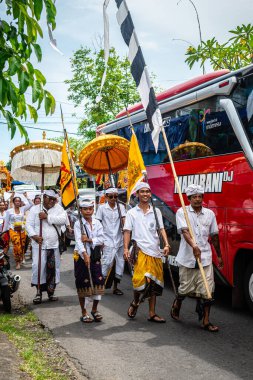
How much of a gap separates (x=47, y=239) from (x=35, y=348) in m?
2.63

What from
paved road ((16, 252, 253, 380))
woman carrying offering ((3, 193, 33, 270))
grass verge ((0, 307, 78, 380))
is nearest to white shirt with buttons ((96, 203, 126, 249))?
paved road ((16, 252, 253, 380))

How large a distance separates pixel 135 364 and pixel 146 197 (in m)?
2.31

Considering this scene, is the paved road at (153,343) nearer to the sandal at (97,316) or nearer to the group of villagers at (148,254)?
the sandal at (97,316)

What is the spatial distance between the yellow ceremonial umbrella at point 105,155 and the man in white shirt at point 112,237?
88 centimetres

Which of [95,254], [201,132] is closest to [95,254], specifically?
[95,254]

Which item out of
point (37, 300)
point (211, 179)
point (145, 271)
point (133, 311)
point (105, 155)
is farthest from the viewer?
point (105, 155)

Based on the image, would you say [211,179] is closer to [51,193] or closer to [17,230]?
[51,193]

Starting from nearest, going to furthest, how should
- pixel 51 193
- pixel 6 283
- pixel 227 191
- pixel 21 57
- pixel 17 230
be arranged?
pixel 21 57 → pixel 227 191 → pixel 6 283 → pixel 51 193 → pixel 17 230

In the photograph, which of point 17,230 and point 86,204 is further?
point 17,230

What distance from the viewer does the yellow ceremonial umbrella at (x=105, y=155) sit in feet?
28.2

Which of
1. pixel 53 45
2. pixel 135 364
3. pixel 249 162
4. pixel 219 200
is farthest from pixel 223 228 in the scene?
pixel 53 45

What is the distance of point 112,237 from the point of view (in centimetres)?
841

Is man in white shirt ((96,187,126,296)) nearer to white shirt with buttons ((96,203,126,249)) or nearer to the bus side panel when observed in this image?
white shirt with buttons ((96,203,126,249))

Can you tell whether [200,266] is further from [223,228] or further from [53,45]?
[53,45]
